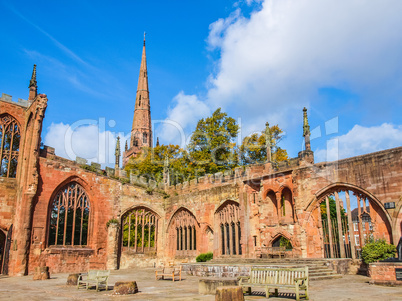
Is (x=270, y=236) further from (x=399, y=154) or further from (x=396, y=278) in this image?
(x=396, y=278)

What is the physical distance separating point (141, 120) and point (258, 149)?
109 ft

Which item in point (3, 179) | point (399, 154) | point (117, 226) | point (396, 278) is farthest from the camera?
point (117, 226)

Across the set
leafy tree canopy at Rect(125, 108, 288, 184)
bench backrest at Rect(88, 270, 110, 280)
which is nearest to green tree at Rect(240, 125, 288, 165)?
leafy tree canopy at Rect(125, 108, 288, 184)

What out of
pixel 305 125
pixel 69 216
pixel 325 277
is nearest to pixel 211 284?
pixel 325 277

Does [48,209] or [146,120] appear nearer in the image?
[48,209]

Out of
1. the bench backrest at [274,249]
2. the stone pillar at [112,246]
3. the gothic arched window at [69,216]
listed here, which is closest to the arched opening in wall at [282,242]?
the bench backrest at [274,249]

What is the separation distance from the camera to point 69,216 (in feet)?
76.6

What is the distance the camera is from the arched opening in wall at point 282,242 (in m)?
19.1

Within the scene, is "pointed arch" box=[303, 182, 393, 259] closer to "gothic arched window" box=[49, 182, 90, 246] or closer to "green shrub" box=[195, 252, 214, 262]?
"green shrub" box=[195, 252, 214, 262]

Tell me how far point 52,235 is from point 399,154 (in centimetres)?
1965

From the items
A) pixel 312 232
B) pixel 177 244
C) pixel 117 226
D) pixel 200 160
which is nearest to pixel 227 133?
pixel 200 160

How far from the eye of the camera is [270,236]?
19.5 m

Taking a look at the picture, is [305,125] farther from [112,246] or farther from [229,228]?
[112,246]

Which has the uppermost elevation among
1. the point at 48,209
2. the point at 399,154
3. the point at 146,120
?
the point at 146,120
